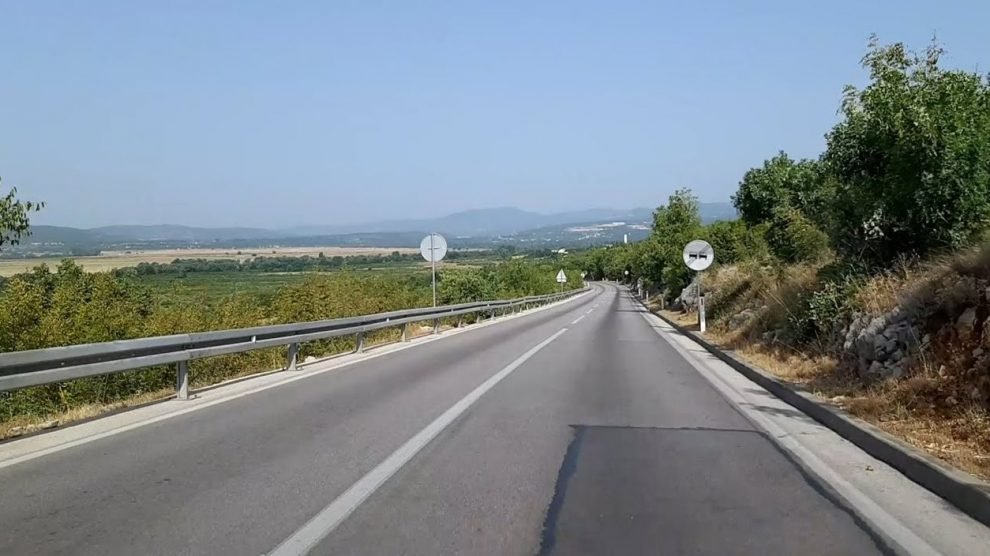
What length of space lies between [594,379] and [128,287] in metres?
21.9

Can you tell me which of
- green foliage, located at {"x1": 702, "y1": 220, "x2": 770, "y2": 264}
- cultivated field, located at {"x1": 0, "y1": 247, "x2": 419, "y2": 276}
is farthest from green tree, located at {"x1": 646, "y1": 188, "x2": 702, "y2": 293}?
cultivated field, located at {"x1": 0, "y1": 247, "x2": 419, "y2": 276}

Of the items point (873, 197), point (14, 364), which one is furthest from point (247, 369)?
point (873, 197)

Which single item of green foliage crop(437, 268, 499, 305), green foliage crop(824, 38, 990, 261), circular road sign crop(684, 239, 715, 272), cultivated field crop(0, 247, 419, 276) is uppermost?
green foliage crop(824, 38, 990, 261)

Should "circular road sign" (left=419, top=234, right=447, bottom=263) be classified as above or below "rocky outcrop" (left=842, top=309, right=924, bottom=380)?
above

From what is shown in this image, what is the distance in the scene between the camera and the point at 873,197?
1415cm

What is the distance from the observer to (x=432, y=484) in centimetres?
720

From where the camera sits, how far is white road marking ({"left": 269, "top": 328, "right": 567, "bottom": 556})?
18.2ft

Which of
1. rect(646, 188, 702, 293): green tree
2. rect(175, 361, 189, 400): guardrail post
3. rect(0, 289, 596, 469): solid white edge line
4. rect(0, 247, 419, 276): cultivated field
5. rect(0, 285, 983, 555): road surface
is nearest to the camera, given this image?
rect(0, 285, 983, 555): road surface

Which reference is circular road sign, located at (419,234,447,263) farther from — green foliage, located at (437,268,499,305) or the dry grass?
green foliage, located at (437,268,499,305)

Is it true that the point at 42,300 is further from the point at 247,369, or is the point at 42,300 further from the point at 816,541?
the point at 816,541

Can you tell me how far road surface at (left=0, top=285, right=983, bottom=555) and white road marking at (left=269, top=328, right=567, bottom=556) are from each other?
2 centimetres

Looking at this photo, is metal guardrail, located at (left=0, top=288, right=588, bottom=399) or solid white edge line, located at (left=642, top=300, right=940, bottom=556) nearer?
solid white edge line, located at (left=642, top=300, right=940, bottom=556)

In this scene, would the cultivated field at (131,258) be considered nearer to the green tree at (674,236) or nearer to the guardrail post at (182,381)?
the guardrail post at (182,381)

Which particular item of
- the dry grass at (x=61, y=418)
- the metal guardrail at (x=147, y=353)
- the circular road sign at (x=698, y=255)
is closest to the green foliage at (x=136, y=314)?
the dry grass at (x=61, y=418)
